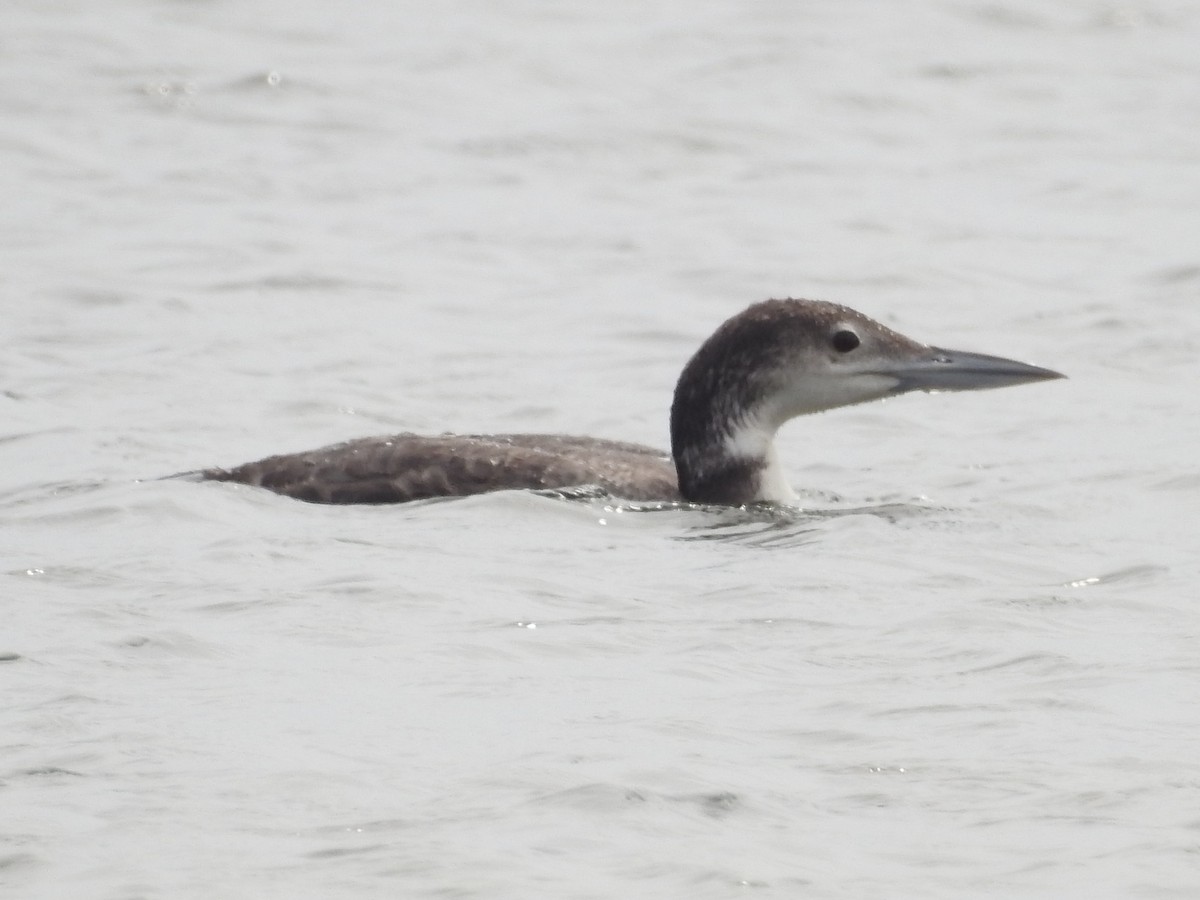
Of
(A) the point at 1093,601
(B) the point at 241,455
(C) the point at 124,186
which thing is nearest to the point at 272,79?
(C) the point at 124,186

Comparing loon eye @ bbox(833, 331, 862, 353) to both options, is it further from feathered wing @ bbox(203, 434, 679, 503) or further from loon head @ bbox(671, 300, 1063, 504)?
feathered wing @ bbox(203, 434, 679, 503)

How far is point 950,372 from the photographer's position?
905cm

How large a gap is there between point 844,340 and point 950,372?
0.38m

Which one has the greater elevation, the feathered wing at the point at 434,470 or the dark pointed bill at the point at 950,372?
the dark pointed bill at the point at 950,372

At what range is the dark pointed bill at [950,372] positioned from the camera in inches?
354

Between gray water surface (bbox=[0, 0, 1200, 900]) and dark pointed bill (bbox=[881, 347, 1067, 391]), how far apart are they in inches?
15.9

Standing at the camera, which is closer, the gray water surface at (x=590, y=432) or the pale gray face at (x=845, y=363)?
the gray water surface at (x=590, y=432)

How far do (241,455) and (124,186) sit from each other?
18.6 ft

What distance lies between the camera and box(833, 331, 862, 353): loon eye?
29.6ft

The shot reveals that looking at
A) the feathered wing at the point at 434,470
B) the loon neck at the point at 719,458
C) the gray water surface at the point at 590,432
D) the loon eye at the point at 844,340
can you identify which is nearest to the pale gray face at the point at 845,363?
the loon eye at the point at 844,340

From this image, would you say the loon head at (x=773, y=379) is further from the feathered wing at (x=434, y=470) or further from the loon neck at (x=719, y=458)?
the feathered wing at (x=434, y=470)

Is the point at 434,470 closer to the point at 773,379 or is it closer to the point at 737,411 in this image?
the point at 737,411

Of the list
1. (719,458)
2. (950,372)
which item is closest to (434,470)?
(719,458)

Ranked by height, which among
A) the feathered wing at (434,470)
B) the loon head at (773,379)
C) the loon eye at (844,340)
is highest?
the loon eye at (844,340)
